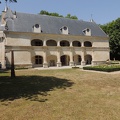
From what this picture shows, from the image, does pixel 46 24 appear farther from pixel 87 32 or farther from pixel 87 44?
pixel 87 44

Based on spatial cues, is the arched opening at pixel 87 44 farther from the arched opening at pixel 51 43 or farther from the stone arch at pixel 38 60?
the stone arch at pixel 38 60

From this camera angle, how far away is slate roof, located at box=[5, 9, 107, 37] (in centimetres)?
3180

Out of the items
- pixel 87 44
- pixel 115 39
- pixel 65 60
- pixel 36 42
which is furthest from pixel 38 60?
pixel 115 39

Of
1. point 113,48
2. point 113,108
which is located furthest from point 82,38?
point 113,108

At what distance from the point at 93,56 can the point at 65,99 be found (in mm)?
30320

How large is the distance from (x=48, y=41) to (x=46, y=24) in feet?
11.9

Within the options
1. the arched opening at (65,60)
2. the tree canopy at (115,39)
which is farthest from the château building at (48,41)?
the tree canopy at (115,39)

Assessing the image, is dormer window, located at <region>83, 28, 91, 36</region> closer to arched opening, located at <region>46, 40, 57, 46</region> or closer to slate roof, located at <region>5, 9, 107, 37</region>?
slate roof, located at <region>5, 9, 107, 37</region>

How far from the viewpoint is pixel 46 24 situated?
34969 millimetres

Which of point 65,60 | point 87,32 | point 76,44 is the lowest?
point 65,60

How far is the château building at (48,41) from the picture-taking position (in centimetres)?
3089

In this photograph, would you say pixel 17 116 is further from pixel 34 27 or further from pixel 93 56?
pixel 93 56

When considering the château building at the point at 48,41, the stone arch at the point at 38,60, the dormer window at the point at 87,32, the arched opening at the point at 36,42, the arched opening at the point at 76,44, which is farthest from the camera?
the arched opening at the point at 76,44

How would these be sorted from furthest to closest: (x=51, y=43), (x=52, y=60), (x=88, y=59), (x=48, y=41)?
(x=88, y=59) → (x=51, y=43) → (x=48, y=41) → (x=52, y=60)
